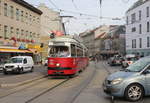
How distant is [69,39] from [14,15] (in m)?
24.6

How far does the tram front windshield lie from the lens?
20219mm

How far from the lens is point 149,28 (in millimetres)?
54031

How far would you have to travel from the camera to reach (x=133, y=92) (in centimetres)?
1010

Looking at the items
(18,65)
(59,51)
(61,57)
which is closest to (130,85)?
(61,57)

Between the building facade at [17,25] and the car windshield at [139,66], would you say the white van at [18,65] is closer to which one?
the building facade at [17,25]

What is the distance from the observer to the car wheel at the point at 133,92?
396 inches

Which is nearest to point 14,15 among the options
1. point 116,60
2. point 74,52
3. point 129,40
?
point 116,60

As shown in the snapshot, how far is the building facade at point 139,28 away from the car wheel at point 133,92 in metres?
45.3

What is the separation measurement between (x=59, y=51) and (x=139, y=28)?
136 feet

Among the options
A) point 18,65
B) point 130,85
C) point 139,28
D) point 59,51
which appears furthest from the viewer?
point 139,28

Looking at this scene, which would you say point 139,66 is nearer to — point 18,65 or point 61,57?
point 61,57

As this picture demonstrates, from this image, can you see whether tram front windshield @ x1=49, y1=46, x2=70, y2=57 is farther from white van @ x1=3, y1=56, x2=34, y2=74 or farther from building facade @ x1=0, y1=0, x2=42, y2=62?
building facade @ x1=0, y1=0, x2=42, y2=62

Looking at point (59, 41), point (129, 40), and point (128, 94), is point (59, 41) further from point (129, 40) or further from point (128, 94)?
point (129, 40)

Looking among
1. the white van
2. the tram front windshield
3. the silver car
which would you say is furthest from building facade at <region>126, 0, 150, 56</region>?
the silver car
